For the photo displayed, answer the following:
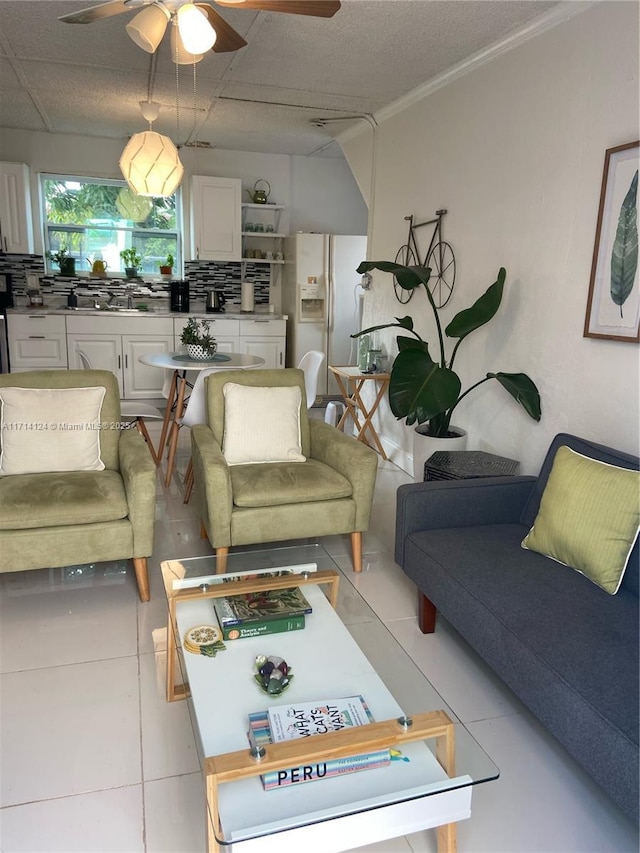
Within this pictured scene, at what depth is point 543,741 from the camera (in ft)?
6.38

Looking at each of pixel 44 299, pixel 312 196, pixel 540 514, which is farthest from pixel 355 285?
pixel 540 514

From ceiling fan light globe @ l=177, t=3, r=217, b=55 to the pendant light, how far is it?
1121 mm

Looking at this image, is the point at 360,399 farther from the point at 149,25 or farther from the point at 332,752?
the point at 332,752

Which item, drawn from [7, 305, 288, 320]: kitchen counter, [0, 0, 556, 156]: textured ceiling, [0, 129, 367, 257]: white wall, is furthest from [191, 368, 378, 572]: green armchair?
[0, 129, 367, 257]: white wall

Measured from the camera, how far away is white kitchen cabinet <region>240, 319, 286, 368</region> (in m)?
6.50

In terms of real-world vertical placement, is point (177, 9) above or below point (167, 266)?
above

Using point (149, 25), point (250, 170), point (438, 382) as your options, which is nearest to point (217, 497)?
point (438, 382)

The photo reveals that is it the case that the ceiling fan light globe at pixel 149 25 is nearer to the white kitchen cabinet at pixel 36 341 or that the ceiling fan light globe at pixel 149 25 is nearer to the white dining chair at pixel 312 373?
the white dining chair at pixel 312 373

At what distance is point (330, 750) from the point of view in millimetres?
1344

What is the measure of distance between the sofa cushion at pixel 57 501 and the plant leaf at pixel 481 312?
1822 mm

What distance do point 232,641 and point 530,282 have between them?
89.8 inches

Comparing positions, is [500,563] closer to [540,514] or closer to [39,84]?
[540,514]

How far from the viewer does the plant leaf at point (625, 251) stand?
96.8 inches

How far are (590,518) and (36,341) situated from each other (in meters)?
5.43
